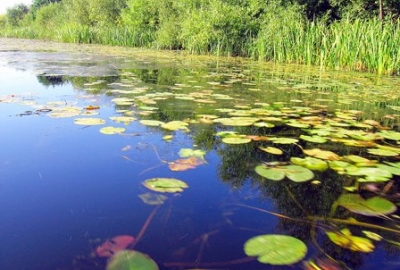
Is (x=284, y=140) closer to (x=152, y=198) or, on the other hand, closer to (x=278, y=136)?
(x=278, y=136)

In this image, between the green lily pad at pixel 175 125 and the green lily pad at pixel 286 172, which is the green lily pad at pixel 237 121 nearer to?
the green lily pad at pixel 175 125

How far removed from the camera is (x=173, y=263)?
941 mm

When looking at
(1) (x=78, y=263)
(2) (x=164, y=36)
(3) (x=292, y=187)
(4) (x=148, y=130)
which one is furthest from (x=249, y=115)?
(2) (x=164, y=36)

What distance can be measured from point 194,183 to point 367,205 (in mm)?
723

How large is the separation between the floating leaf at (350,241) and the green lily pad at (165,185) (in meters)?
0.61

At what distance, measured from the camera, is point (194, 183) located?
150 cm

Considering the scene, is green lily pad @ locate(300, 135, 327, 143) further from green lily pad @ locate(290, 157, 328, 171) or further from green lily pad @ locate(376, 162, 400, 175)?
green lily pad @ locate(376, 162, 400, 175)

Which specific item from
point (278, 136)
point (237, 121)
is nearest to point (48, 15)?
point (237, 121)

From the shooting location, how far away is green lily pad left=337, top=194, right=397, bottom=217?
1307 mm

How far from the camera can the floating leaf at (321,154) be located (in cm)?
184

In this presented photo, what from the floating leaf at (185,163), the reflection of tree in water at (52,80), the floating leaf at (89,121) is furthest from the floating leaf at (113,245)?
the reflection of tree in water at (52,80)

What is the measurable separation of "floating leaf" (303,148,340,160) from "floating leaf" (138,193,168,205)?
959 mm

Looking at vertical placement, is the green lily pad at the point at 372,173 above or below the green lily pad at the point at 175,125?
below

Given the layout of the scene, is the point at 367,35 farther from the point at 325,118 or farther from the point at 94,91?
the point at 94,91
